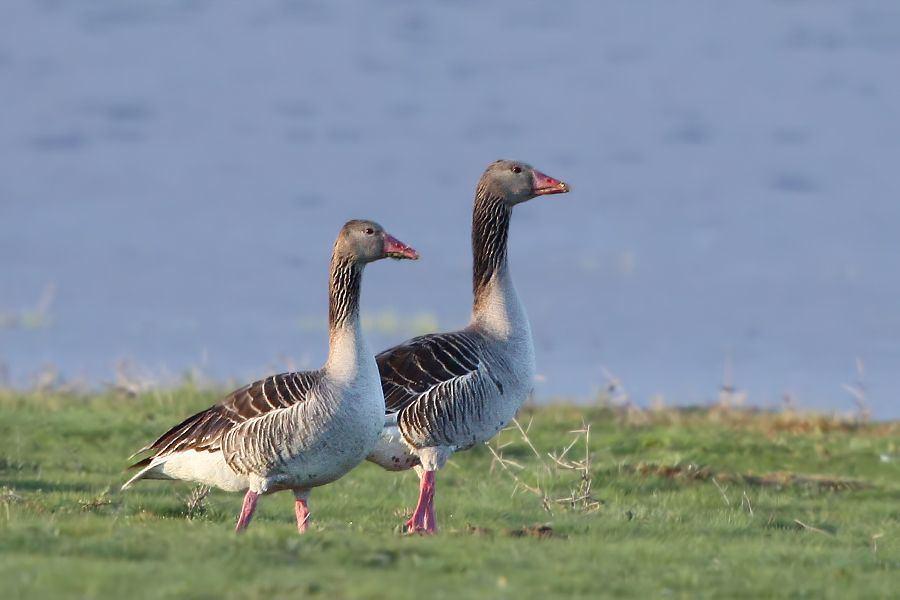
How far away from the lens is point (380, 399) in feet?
40.9

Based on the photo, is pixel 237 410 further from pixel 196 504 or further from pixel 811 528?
pixel 811 528

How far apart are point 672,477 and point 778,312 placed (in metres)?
26.1

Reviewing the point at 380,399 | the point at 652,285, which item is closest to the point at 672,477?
the point at 380,399

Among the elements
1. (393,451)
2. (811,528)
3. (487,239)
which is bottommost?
(811,528)

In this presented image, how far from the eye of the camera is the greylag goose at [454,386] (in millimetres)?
13648

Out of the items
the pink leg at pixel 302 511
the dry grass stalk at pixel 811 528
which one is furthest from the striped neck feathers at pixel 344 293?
the dry grass stalk at pixel 811 528

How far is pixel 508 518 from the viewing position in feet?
46.5

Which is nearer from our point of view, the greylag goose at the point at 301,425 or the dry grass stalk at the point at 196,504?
the greylag goose at the point at 301,425

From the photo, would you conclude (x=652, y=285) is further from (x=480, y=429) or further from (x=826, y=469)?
(x=480, y=429)

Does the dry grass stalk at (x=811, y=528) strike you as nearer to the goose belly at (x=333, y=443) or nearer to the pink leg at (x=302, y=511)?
the goose belly at (x=333, y=443)

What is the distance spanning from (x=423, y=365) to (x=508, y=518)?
59.9 inches

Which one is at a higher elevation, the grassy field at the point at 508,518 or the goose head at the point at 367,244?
the goose head at the point at 367,244

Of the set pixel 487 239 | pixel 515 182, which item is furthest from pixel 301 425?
A: pixel 515 182

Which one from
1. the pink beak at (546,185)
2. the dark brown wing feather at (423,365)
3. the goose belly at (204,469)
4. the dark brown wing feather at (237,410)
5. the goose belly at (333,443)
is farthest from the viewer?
the pink beak at (546,185)
